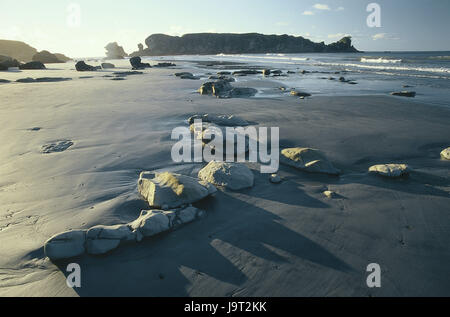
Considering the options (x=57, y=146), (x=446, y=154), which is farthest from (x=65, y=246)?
(x=446, y=154)

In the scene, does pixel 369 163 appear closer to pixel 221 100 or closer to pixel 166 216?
pixel 166 216

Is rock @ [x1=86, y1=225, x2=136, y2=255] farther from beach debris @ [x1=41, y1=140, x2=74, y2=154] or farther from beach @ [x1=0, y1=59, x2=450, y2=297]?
beach debris @ [x1=41, y1=140, x2=74, y2=154]

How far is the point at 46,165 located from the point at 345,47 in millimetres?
136156

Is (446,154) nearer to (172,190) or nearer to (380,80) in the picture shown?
(172,190)

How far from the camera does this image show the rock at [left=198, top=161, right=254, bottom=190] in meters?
3.60

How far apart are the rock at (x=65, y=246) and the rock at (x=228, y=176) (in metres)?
1.81

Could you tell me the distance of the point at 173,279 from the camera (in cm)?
212

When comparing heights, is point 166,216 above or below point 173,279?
above

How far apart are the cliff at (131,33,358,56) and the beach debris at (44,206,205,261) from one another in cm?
13040

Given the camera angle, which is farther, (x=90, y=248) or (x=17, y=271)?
(x=90, y=248)

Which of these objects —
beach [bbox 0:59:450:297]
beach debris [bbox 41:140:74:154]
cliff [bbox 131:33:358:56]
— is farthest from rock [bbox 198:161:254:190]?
cliff [bbox 131:33:358:56]

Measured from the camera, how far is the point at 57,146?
507 centimetres
